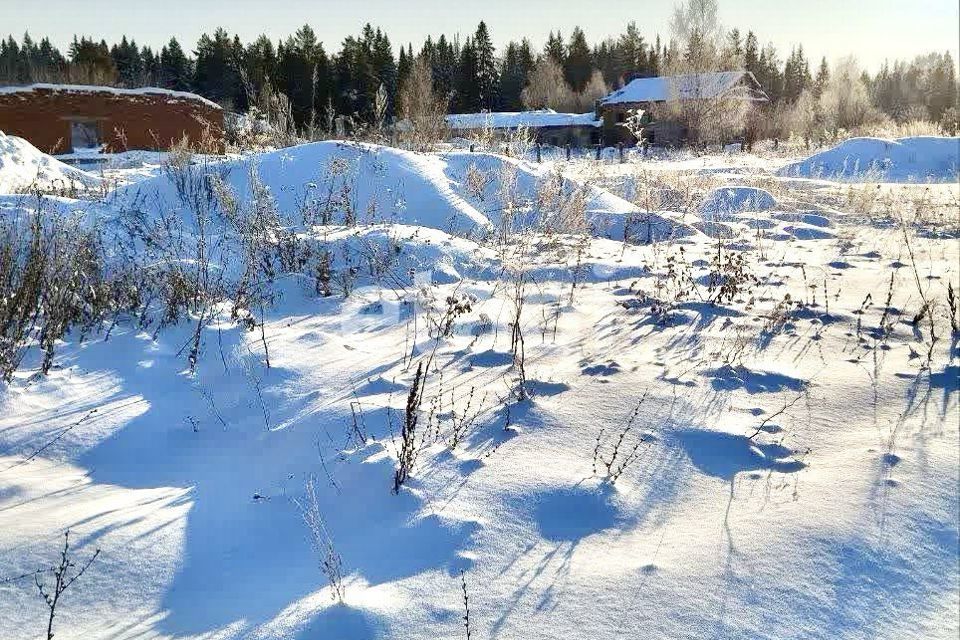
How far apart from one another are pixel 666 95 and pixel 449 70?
2562cm

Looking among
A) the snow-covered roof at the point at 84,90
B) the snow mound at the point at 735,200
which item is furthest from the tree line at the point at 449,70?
the snow mound at the point at 735,200

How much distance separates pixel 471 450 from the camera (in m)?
2.56

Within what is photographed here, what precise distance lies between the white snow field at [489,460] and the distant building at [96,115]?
1771cm

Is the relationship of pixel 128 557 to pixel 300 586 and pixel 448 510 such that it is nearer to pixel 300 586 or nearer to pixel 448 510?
pixel 300 586

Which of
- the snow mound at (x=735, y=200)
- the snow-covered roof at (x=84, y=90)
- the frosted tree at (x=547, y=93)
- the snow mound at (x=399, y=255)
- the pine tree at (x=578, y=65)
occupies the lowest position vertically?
the snow mound at (x=399, y=255)

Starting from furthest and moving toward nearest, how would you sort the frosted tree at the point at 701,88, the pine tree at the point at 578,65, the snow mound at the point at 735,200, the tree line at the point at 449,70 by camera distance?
the pine tree at the point at 578,65
the tree line at the point at 449,70
the frosted tree at the point at 701,88
the snow mound at the point at 735,200

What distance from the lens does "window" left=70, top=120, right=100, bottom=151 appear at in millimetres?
21594

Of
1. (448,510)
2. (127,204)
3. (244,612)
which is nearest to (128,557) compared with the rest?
(244,612)

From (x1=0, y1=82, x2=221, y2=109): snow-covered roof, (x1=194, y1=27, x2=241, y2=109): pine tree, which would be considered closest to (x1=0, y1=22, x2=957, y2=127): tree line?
(x1=194, y1=27, x2=241, y2=109): pine tree

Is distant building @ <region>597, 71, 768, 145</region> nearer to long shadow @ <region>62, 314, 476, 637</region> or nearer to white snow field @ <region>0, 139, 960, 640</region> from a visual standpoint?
white snow field @ <region>0, 139, 960, 640</region>

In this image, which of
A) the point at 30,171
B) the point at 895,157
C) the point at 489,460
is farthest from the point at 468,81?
the point at 489,460

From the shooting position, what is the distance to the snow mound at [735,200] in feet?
28.8

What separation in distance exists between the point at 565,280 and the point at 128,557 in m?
3.88

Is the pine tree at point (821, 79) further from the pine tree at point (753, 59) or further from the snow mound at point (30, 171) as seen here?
the snow mound at point (30, 171)
